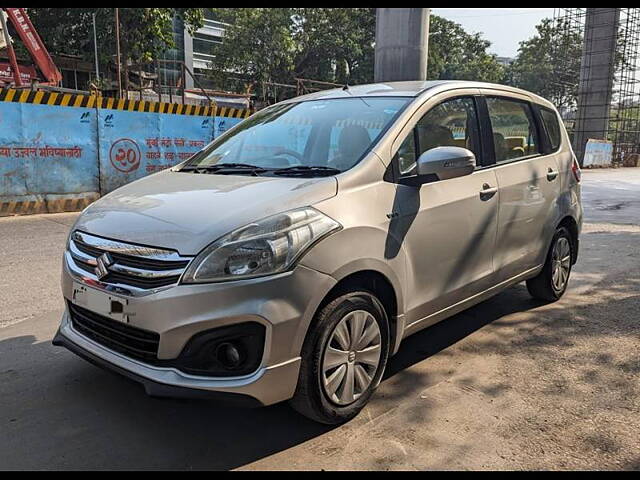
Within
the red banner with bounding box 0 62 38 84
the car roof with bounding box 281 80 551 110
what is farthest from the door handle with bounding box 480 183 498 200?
the red banner with bounding box 0 62 38 84

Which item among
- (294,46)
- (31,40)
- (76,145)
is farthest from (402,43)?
(294,46)

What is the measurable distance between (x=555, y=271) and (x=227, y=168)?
120 inches

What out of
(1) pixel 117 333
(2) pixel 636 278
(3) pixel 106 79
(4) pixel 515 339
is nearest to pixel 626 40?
(3) pixel 106 79

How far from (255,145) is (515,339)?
7.78 ft

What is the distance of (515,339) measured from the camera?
405 cm

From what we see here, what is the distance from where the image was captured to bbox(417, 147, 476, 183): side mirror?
3039 millimetres

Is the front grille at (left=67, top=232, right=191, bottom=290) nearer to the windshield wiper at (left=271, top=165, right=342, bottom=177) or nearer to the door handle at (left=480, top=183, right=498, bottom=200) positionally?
the windshield wiper at (left=271, top=165, right=342, bottom=177)

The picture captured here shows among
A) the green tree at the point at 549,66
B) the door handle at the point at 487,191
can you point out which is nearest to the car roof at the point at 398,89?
the door handle at the point at 487,191

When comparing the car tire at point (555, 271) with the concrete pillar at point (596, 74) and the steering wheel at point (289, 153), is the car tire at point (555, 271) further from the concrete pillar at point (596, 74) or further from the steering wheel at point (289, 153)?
the concrete pillar at point (596, 74)

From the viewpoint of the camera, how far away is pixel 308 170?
3053 mm

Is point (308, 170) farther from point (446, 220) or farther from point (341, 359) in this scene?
point (341, 359)

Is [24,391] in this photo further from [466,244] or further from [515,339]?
[515,339]

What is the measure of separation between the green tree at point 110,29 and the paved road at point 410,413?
53.5 ft

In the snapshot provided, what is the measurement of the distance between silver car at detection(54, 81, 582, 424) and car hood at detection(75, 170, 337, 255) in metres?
0.01
